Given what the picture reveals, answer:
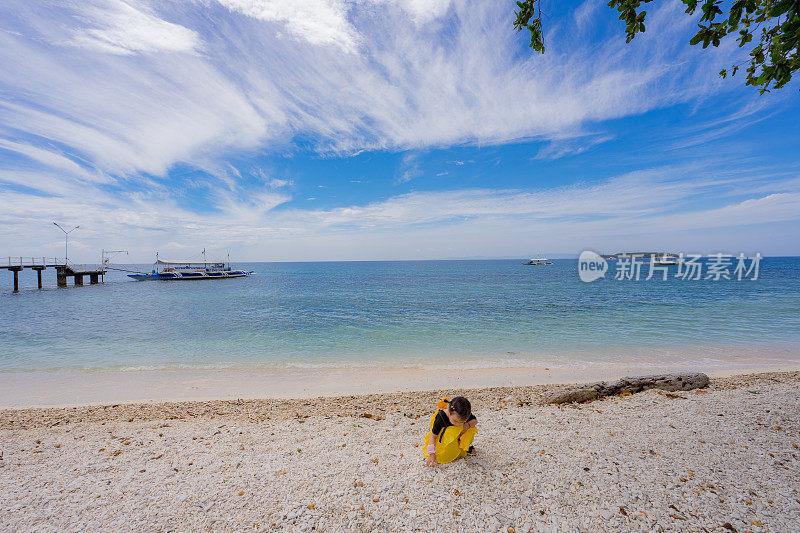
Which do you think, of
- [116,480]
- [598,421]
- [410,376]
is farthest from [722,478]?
[410,376]

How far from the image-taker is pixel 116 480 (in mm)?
4238

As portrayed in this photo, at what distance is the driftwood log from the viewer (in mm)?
7186

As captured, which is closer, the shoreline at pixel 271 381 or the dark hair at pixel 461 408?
the dark hair at pixel 461 408

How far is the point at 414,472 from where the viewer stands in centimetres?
426

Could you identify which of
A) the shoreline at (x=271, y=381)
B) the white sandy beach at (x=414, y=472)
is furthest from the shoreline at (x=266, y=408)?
the shoreline at (x=271, y=381)

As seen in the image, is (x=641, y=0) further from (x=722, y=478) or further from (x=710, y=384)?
(x=710, y=384)

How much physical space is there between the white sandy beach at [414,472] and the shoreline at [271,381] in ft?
10.0

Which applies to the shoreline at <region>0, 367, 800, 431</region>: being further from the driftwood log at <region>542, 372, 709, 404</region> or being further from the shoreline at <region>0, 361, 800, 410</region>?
the shoreline at <region>0, 361, 800, 410</region>

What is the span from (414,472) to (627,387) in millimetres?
6140

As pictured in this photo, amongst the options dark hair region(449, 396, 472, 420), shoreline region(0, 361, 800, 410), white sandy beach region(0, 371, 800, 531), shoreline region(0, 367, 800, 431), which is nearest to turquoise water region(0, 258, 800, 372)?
shoreline region(0, 361, 800, 410)

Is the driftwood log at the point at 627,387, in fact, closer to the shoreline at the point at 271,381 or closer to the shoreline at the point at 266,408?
the shoreline at the point at 266,408

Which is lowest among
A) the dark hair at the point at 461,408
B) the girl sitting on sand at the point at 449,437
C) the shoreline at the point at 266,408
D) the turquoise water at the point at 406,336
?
the turquoise water at the point at 406,336

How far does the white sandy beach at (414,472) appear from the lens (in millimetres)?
3432

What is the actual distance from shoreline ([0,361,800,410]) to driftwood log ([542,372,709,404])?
2.45 meters
